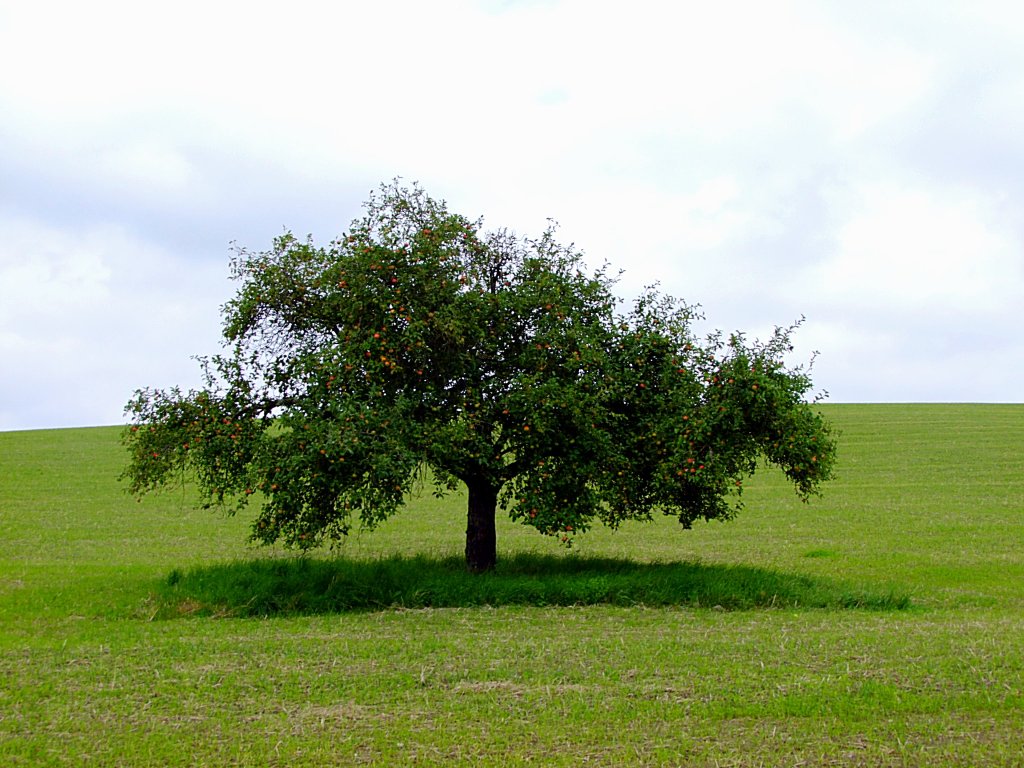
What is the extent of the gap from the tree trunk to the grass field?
0.64m

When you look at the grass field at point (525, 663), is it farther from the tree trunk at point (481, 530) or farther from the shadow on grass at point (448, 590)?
the tree trunk at point (481, 530)

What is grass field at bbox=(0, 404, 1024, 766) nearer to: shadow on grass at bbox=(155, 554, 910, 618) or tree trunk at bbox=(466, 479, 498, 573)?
shadow on grass at bbox=(155, 554, 910, 618)

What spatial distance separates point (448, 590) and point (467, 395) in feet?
13.7

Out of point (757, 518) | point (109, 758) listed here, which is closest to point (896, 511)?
point (757, 518)

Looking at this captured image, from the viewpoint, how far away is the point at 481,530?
22484 mm

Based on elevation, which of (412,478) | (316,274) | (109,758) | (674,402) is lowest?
(109,758)

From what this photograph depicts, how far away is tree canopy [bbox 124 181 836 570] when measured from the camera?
63.2ft

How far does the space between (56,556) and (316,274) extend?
14.8 meters

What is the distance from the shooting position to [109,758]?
9.94m

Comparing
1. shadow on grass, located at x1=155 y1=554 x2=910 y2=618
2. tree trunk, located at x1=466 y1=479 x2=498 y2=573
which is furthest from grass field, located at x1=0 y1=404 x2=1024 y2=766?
tree trunk, located at x1=466 y1=479 x2=498 y2=573

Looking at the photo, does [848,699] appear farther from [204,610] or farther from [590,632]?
[204,610]

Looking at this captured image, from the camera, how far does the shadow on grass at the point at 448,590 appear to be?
19.7 metres

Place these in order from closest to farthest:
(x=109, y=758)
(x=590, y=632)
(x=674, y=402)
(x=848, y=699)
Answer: (x=109, y=758), (x=848, y=699), (x=590, y=632), (x=674, y=402)

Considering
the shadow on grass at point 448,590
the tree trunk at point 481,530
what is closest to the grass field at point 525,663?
the shadow on grass at point 448,590
